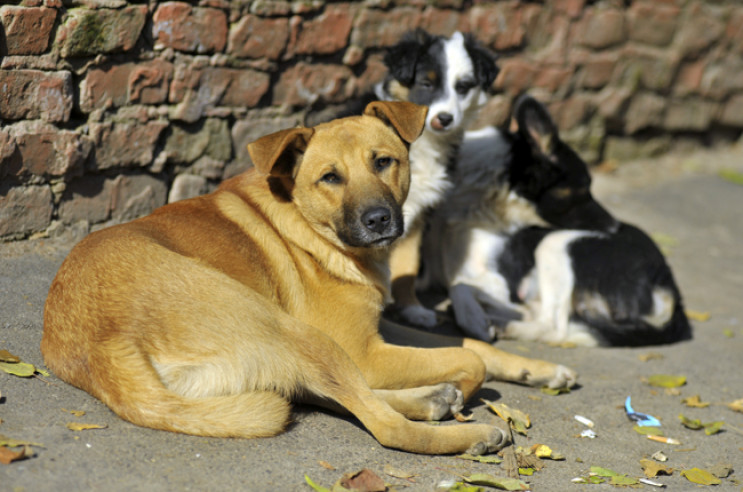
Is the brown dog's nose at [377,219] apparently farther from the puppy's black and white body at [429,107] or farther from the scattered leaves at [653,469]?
the scattered leaves at [653,469]

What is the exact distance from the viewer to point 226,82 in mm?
5199

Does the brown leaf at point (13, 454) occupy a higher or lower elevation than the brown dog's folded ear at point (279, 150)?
lower

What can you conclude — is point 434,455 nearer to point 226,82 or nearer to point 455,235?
point 455,235

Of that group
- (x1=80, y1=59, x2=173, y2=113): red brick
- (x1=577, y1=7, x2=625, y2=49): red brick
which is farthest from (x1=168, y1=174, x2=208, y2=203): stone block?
(x1=577, y1=7, x2=625, y2=49): red brick

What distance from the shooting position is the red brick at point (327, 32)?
18.2 feet

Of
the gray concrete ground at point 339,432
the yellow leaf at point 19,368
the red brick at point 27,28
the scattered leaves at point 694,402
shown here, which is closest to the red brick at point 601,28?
the gray concrete ground at point 339,432

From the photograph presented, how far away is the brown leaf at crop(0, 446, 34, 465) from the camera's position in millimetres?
2734

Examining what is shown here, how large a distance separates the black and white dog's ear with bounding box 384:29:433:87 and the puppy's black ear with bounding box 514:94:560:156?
3.17ft

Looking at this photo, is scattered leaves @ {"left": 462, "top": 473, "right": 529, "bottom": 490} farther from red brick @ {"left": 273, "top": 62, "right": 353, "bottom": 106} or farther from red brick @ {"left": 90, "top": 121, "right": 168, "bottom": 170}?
red brick @ {"left": 273, "top": 62, "right": 353, "bottom": 106}

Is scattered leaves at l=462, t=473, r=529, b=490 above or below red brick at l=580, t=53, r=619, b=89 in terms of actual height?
below

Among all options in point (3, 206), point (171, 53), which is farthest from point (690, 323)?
point (3, 206)

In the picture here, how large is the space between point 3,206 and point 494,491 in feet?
10.6

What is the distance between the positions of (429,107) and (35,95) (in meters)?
2.51

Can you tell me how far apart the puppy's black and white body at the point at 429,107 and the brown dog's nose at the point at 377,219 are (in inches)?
53.2
